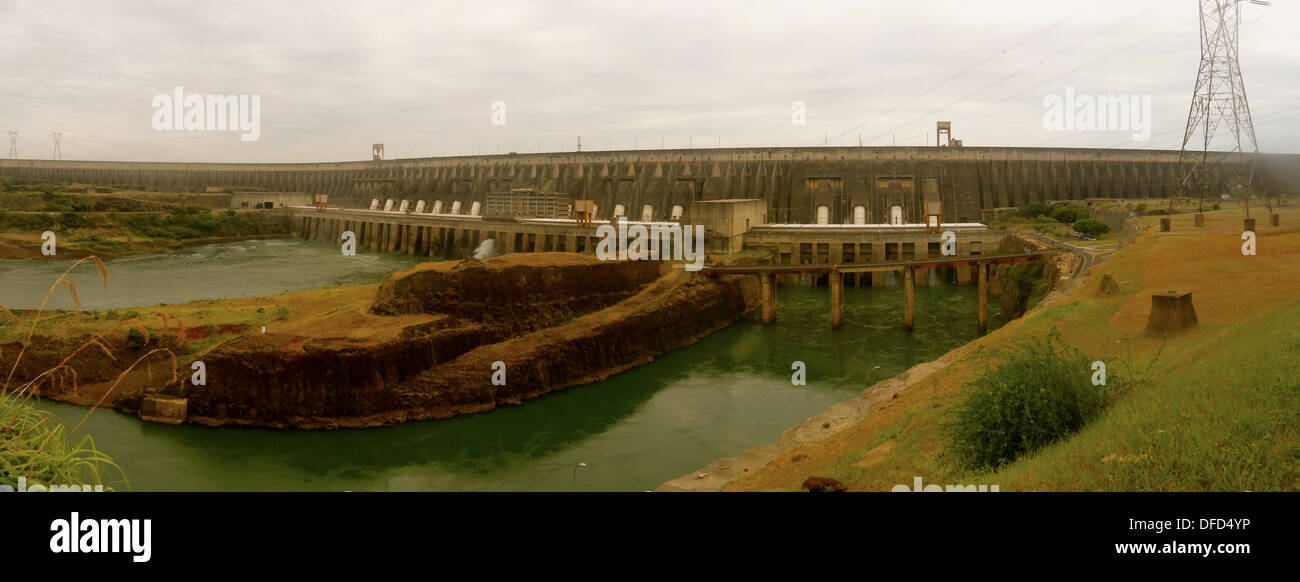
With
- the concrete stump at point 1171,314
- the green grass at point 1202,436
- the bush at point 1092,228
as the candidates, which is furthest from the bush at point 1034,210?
the green grass at point 1202,436

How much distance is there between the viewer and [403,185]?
10488 centimetres

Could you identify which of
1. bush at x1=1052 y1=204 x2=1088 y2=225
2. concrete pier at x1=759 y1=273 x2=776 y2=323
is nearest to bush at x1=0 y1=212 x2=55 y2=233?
concrete pier at x1=759 y1=273 x2=776 y2=323

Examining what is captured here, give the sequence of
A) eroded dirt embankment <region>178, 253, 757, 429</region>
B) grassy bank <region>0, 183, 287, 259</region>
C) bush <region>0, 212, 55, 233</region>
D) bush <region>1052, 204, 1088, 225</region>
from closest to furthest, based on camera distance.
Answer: eroded dirt embankment <region>178, 253, 757, 429</region> → bush <region>1052, 204, 1088, 225</region> → grassy bank <region>0, 183, 287, 259</region> → bush <region>0, 212, 55, 233</region>

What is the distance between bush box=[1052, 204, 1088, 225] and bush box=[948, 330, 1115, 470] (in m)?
52.4

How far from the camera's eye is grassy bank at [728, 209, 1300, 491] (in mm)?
8266

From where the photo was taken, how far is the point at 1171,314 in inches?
734

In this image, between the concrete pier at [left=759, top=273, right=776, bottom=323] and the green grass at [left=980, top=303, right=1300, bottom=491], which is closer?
the green grass at [left=980, top=303, right=1300, bottom=491]

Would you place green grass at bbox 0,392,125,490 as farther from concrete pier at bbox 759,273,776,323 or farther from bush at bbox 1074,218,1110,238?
bush at bbox 1074,218,1110,238

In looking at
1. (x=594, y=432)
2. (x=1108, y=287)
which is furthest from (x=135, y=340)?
(x=1108, y=287)

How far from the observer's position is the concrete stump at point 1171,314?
1861 centimetres

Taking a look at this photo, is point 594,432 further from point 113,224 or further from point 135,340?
point 113,224

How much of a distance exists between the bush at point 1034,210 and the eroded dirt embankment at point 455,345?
41.8 m

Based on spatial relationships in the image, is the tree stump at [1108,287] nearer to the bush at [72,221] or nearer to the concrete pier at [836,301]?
the concrete pier at [836,301]

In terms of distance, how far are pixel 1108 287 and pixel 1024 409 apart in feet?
52.4
